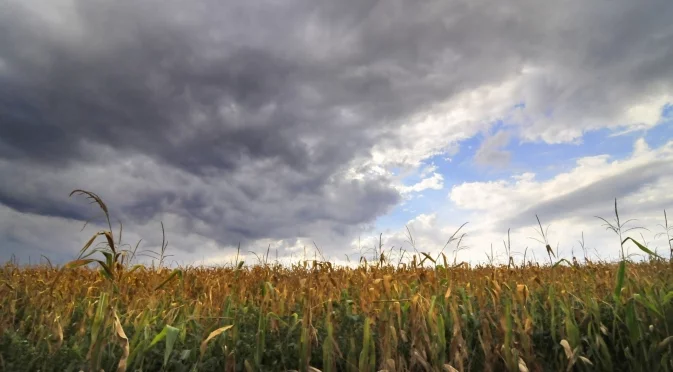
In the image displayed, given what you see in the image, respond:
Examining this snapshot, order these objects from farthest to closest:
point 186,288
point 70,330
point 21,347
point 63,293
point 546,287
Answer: point 186,288, point 63,293, point 546,287, point 70,330, point 21,347

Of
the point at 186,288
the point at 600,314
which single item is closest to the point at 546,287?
the point at 600,314

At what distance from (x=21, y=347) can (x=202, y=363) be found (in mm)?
1907

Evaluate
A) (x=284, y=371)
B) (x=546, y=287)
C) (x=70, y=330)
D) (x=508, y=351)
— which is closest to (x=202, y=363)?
(x=284, y=371)

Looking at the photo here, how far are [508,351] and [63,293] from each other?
627 cm

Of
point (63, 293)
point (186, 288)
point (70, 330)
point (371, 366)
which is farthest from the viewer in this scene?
point (186, 288)

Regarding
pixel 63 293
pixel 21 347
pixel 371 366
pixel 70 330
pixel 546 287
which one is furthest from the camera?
pixel 63 293

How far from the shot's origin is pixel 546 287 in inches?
254

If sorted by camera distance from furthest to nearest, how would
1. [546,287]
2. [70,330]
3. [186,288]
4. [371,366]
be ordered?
1. [186,288]
2. [546,287]
3. [70,330]
4. [371,366]

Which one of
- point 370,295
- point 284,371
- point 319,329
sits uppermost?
point 370,295

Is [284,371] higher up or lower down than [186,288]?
lower down

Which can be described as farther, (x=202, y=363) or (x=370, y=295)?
(x=370, y=295)

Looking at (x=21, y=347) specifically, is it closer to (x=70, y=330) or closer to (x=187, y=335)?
(x=70, y=330)

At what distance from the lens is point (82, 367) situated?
3938 millimetres

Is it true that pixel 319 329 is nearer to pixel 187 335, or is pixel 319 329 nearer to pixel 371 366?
pixel 371 366
